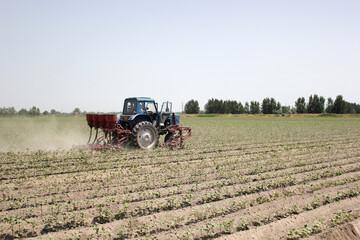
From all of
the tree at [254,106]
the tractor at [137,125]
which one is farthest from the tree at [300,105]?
→ the tractor at [137,125]

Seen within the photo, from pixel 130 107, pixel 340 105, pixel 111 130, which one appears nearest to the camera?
pixel 111 130

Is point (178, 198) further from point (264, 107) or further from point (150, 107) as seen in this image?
point (264, 107)

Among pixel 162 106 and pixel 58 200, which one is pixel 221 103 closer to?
pixel 162 106

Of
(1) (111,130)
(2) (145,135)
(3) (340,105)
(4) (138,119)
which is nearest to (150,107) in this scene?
(4) (138,119)

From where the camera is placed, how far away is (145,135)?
1240 cm

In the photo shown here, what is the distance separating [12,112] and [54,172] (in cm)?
5130

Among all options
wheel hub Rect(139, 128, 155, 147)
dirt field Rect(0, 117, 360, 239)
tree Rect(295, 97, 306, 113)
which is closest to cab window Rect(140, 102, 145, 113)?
wheel hub Rect(139, 128, 155, 147)

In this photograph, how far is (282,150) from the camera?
1315cm

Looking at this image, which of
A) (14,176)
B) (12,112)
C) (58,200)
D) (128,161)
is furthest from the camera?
(12,112)

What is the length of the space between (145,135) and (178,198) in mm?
6409

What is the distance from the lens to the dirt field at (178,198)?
15.6ft

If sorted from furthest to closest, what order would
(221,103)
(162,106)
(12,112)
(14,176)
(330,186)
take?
(221,103) < (12,112) < (162,106) < (14,176) < (330,186)

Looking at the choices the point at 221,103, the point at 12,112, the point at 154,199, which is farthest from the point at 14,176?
the point at 221,103

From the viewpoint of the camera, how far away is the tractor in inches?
472
